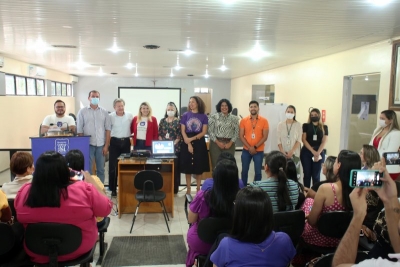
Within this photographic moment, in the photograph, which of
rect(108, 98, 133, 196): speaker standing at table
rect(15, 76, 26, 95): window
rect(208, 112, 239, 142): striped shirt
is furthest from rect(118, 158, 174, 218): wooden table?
rect(15, 76, 26, 95): window

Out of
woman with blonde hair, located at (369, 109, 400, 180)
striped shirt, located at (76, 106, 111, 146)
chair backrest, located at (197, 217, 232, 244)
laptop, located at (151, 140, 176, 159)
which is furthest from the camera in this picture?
striped shirt, located at (76, 106, 111, 146)

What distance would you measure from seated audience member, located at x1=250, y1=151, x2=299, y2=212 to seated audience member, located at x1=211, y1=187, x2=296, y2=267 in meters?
0.80

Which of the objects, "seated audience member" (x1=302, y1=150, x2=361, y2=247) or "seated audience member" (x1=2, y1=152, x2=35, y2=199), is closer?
"seated audience member" (x1=302, y1=150, x2=361, y2=247)

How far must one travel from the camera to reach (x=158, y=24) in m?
3.81

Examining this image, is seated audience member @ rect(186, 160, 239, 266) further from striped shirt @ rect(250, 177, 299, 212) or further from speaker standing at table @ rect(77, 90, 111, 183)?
speaker standing at table @ rect(77, 90, 111, 183)

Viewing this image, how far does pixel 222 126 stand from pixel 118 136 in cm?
159

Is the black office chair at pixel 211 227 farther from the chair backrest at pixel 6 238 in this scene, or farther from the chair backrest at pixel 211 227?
the chair backrest at pixel 6 238

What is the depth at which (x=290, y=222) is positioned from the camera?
7.13ft

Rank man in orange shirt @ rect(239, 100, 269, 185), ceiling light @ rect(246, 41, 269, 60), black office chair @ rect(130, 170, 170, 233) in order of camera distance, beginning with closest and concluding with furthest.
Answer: black office chair @ rect(130, 170, 170, 233), man in orange shirt @ rect(239, 100, 269, 185), ceiling light @ rect(246, 41, 269, 60)

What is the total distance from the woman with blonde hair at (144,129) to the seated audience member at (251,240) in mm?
3459

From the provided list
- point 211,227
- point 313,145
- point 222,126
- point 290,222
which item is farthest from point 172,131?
point 290,222

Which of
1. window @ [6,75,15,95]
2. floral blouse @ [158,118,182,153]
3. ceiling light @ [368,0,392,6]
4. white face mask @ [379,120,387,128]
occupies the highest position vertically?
ceiling light @ [368,0,392,6]

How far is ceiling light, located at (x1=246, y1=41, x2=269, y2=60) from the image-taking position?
5534mm

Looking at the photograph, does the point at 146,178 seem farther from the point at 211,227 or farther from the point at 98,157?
the point at 211,227
